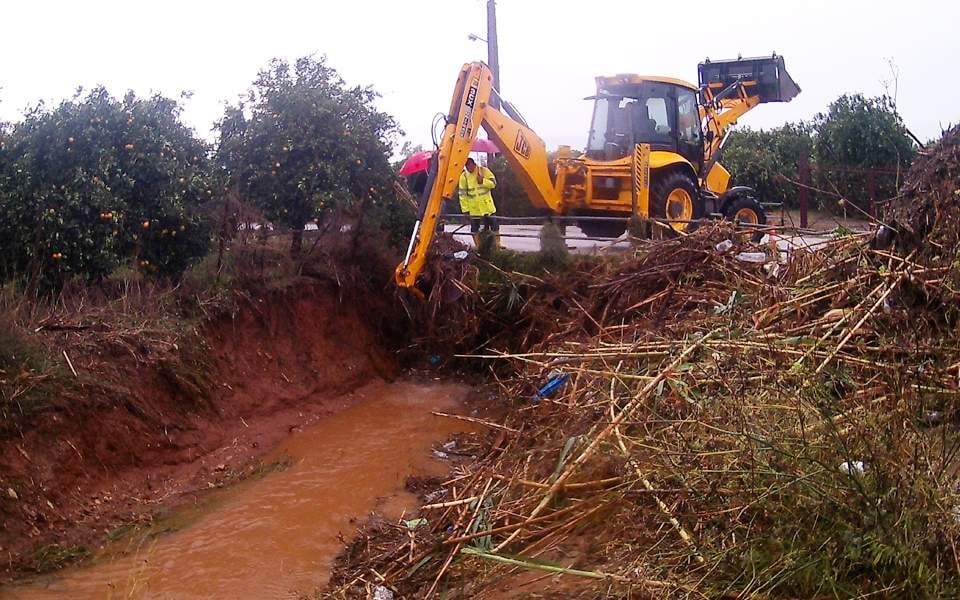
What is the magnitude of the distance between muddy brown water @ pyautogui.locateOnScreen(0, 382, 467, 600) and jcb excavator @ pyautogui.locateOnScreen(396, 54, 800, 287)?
12.8ft

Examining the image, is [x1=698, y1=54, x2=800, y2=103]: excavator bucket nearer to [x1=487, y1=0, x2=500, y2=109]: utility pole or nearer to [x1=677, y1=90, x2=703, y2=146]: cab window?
[x1=677, y1=90, x2=703, y2=146]: cab window

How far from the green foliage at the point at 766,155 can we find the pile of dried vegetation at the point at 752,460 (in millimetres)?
15425

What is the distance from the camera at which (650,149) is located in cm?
1293

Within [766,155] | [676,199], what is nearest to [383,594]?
[676,199]

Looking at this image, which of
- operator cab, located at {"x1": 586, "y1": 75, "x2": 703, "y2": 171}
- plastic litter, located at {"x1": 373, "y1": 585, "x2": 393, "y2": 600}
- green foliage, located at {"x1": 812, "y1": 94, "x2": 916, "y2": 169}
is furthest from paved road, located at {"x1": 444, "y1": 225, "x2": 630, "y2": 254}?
green foliage, located at {"x1": 812, "y1": 94, "x2": 916, "y2": 169}

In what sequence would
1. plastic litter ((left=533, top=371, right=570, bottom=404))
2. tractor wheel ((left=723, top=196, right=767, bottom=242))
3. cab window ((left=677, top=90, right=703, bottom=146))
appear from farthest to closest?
tractor wheel ((left=723, top=196, right=767, bottom=242)) < cab window ((left=677, top=90, right=703, bottom=146)) < plastic litter ((left=533, top=371, right=570, bottom=404))

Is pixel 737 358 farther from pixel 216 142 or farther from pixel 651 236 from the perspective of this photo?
pixel 216 142

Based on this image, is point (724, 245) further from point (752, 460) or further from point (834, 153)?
point (834, 153)

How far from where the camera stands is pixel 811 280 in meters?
7.49

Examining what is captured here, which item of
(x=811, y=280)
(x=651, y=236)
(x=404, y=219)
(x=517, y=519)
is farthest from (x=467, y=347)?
(x=517, y=519)

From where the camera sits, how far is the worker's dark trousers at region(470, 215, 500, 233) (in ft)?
39.9

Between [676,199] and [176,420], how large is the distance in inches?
316

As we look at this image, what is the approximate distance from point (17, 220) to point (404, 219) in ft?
17.8

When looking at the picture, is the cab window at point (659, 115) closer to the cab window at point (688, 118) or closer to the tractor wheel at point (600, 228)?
the cab window at point (688, 118)
